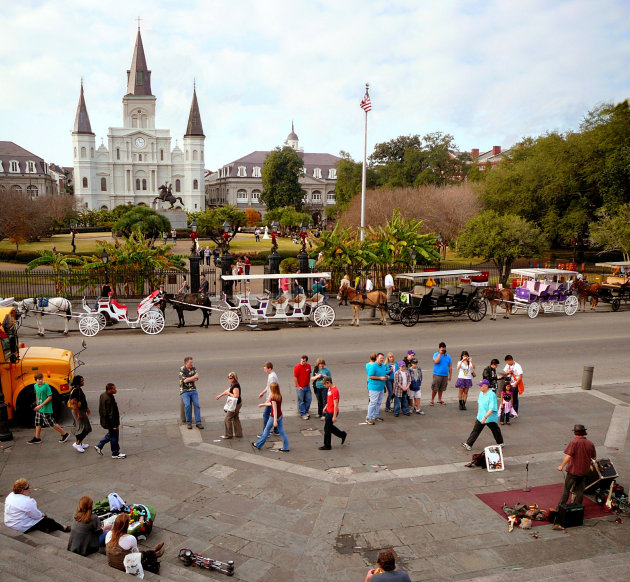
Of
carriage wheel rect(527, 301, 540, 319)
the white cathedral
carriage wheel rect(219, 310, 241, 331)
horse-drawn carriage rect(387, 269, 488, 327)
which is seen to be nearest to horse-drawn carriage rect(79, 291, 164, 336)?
carriage wheel rect(219, 310, 241, 331)

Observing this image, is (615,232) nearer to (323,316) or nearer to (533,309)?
(533,309)

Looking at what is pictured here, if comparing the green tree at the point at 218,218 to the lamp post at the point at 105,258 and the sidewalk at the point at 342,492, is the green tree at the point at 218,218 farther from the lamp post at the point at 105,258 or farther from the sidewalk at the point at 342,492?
the sidewalk at the point at 342,492

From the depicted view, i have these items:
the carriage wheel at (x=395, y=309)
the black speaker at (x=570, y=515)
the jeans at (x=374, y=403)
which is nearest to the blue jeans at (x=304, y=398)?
the jeans at (x=374, y=403)

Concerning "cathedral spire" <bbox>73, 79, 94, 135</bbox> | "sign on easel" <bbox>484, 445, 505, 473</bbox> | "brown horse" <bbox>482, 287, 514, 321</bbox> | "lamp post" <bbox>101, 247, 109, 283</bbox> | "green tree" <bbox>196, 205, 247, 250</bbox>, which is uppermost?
"cathedral spire" <bbox>73, 79, 94, 135</bbox>

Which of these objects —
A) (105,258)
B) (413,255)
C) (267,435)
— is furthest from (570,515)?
(105,258)

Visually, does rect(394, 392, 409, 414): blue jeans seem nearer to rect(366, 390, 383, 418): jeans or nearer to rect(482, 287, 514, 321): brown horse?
rect(366, 390, 383, 418): jeans

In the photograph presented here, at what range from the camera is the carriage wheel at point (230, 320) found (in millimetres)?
21531

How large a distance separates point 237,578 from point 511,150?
53.3m

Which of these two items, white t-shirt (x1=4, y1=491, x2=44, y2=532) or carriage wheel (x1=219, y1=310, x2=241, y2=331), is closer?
white t-shirt (x1=4, y1=491, x2=44, y2=532)

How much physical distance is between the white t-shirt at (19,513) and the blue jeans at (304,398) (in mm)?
5877

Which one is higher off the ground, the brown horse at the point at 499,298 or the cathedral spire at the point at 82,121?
the cathedral spire at the point at 82,121

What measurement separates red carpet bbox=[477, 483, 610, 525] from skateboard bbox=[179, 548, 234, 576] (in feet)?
12.8

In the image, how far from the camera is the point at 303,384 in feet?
39.7

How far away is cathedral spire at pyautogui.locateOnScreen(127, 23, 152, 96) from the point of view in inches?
4496
